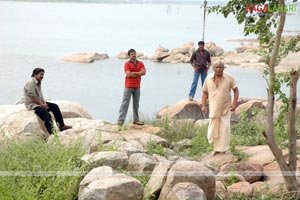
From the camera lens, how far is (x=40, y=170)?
6.32 m

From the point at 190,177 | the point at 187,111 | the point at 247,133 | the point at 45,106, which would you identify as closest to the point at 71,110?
the point at 45,106

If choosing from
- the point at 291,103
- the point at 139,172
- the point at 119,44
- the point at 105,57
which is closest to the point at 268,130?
the point at 291,103

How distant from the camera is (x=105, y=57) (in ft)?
120

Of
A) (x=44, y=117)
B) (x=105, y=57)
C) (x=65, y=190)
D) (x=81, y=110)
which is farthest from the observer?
(x=105, y=57)

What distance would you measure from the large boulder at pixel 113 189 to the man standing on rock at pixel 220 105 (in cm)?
348

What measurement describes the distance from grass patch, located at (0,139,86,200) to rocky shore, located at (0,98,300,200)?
15 cm

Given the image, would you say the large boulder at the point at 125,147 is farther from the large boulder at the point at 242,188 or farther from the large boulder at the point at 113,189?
the large boulder at the point at 113,189

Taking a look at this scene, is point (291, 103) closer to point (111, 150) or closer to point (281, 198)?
point (281, 198)

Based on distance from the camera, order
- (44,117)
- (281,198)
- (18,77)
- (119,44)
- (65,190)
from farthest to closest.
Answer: (119,44) < (18,77) < (44,117) < (281,198) < (65,190)

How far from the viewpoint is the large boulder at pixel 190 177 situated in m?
6.16

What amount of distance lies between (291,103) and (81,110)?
5.94 m

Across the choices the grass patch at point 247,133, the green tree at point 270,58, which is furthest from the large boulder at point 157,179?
the grass patch at point 247,133

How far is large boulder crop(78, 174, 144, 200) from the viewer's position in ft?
19.2

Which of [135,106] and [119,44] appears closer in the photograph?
[135,106]
